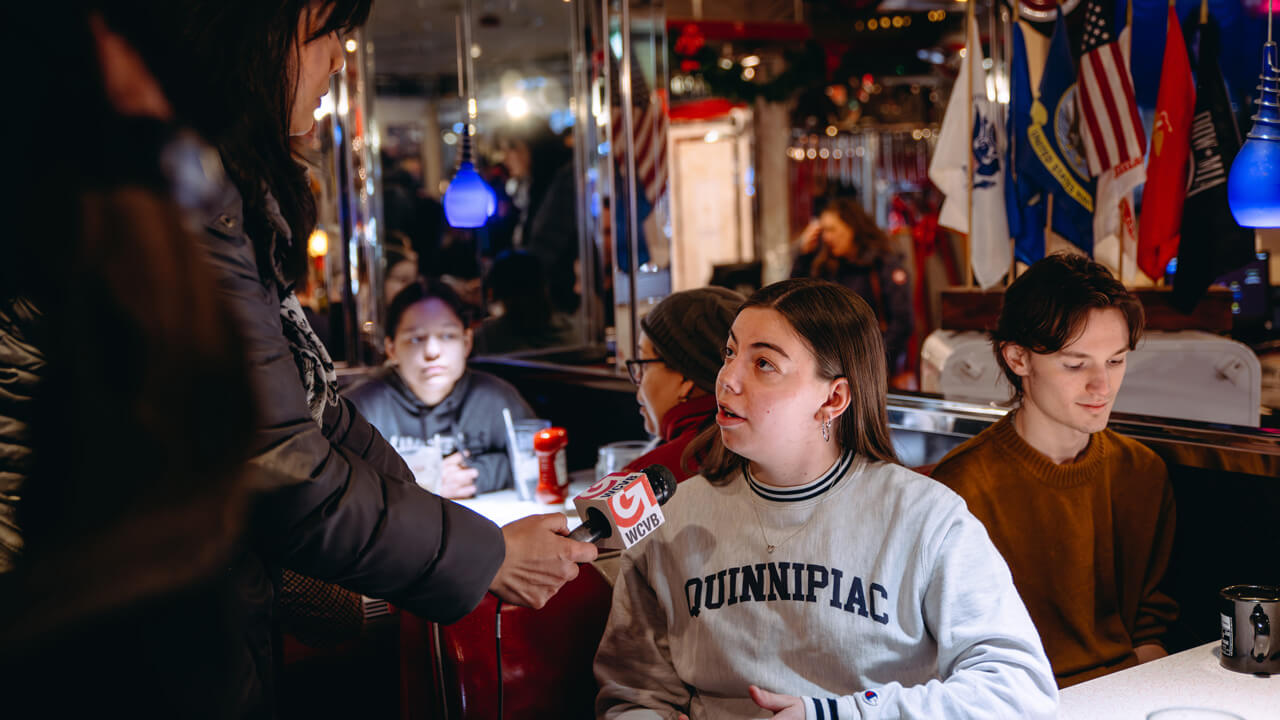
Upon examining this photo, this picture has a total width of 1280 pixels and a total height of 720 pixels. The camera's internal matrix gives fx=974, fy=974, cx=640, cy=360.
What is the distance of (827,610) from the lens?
1.68 meters

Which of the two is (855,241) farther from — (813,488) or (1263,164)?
(813,488)

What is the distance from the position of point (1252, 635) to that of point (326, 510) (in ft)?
5.32

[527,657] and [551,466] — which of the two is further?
[551,466]

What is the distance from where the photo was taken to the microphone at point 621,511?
1.61 meters

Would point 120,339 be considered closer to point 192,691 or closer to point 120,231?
point 120,231

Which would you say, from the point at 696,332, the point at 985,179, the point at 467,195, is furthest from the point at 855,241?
the point at 696,332

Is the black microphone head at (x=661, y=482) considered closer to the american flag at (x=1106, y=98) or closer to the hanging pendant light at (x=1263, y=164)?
the hanging pendant light at (x=1263, y=164)

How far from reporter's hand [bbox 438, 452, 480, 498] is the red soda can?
0.94 ft

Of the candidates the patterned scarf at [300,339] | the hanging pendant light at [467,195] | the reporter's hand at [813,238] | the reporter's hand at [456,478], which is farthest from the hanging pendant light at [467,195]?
the reporter's hand at [813,238]

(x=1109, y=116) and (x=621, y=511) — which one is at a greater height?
(x=1109, y=116)

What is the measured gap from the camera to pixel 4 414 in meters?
1.10

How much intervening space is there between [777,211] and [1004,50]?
17.8 feet

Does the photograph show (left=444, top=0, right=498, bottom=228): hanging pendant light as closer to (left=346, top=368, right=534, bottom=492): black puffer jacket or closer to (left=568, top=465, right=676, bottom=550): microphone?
(left=346, top=368, right=534, bottom=492): black puffer jacket

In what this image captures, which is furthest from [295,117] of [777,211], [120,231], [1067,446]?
[777,211]
